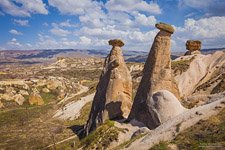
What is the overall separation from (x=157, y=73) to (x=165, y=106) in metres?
5.15

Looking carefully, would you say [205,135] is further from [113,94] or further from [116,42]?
[116,42]

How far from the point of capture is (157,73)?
25.1 metres

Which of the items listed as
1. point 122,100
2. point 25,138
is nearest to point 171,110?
point 122,100

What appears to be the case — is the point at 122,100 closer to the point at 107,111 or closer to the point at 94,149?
the point at 107,111

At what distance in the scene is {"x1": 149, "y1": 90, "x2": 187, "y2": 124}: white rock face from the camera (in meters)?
20.1

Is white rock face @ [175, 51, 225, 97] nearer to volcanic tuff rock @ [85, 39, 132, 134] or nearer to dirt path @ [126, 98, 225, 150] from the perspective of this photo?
volcanic tuff rock @ [85, 39, 132, 134]

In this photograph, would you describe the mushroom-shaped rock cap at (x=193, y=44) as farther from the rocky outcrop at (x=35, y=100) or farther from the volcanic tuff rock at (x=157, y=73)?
the rocky outcrop at (x=35, y=100)

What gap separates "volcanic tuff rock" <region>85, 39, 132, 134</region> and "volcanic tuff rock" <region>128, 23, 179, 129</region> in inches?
138

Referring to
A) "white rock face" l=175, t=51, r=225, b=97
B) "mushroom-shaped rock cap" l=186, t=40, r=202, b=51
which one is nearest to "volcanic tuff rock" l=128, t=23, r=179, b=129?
"white rock face" l=175, t=51, r=225, b=97

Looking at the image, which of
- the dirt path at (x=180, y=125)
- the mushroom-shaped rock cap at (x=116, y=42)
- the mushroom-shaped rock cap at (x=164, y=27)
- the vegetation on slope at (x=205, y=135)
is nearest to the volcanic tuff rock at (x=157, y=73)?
the mushroom-shaped rock cap at (x=164, y=27)

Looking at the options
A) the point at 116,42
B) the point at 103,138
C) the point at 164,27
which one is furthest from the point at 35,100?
the point at 103,138

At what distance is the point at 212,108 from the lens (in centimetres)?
1559

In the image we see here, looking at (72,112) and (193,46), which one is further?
(72,112)

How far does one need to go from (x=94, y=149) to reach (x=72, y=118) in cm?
3419
